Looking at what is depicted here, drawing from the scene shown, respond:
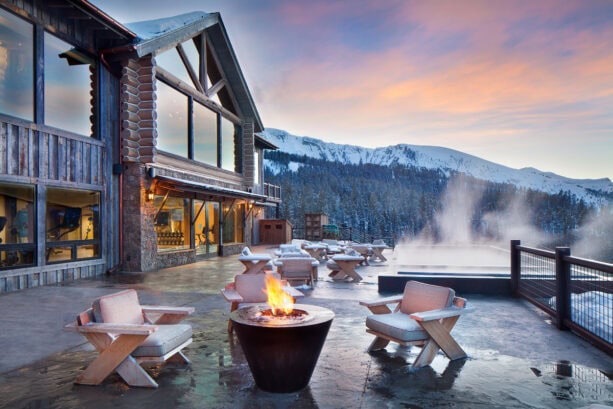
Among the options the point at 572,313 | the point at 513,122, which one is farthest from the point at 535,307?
the point at 513,122

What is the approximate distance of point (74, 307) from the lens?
6895mm

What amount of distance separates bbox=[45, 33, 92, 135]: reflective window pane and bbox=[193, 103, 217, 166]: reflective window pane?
505 cm

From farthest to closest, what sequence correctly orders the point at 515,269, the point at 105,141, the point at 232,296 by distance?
the point at 105,141 < the point at 515,269 < the point at 232,296

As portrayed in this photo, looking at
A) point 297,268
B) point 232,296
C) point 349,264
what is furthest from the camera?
point 349,264

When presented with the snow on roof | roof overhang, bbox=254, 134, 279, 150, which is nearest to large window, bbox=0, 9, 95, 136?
the snow on roof

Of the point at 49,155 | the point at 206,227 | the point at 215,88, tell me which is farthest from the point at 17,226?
the point at 215,88

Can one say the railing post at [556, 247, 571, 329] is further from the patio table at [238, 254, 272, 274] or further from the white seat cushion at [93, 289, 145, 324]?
the patio table at [238, 254, 272, 274]

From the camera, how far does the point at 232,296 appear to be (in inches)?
211

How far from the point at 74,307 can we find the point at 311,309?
16.6ft

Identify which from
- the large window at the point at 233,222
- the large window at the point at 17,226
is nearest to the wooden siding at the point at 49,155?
the large window at the point at 17,226

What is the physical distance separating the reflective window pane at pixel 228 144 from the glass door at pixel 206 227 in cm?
243

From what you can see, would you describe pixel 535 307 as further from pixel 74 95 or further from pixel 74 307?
pixel 74 95

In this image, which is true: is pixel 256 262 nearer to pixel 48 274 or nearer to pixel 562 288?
pixel 48 274

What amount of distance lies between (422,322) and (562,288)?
283 cm
